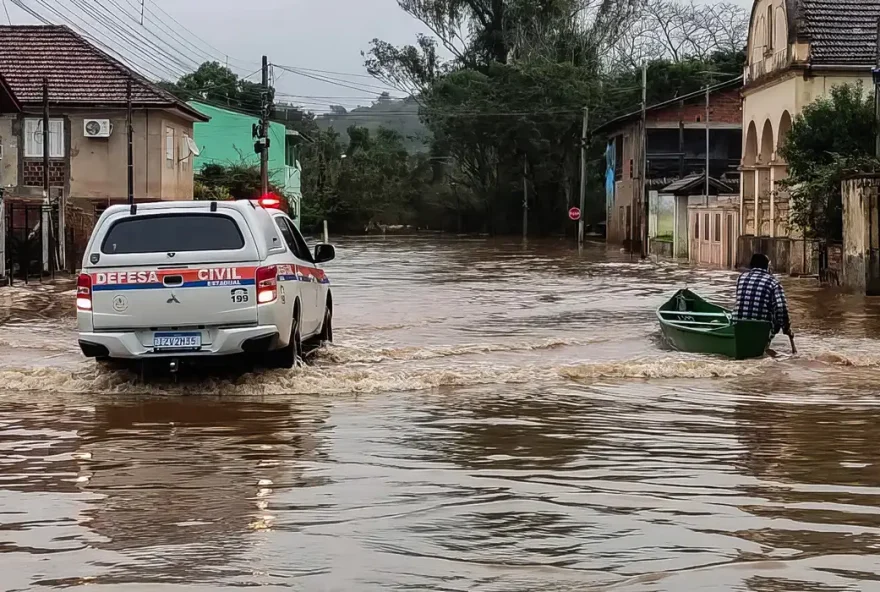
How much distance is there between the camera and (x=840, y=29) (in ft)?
124

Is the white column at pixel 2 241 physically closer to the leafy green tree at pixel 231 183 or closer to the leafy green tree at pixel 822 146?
the leafy green tree at pixel 822 146

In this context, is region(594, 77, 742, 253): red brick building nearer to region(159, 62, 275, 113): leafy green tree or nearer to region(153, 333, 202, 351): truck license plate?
region(159, 62, 275, 113): leafy green tree

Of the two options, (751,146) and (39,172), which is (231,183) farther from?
(751,146)

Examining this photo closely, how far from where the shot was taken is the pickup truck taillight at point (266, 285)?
12492mm

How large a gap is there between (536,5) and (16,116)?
49.3m

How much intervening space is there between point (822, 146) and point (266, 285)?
23.5 metres

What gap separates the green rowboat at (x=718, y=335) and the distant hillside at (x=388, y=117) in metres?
66.4

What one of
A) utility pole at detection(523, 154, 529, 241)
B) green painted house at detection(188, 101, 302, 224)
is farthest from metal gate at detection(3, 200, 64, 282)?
utility pole at detection(523, 154, 529, 241)

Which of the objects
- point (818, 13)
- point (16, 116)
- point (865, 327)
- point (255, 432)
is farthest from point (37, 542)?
point (818, 13)

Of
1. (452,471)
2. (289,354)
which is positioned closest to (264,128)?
(289,354)

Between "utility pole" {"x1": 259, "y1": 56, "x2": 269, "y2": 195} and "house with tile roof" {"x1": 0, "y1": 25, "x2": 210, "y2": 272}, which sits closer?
"house with tile roof" {"x1": 0, "y1": 25, "x2": 210, "y2": 272}

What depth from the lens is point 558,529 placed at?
6801 mm

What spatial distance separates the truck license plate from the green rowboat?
6.51 meters

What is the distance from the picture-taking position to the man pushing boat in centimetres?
1659
